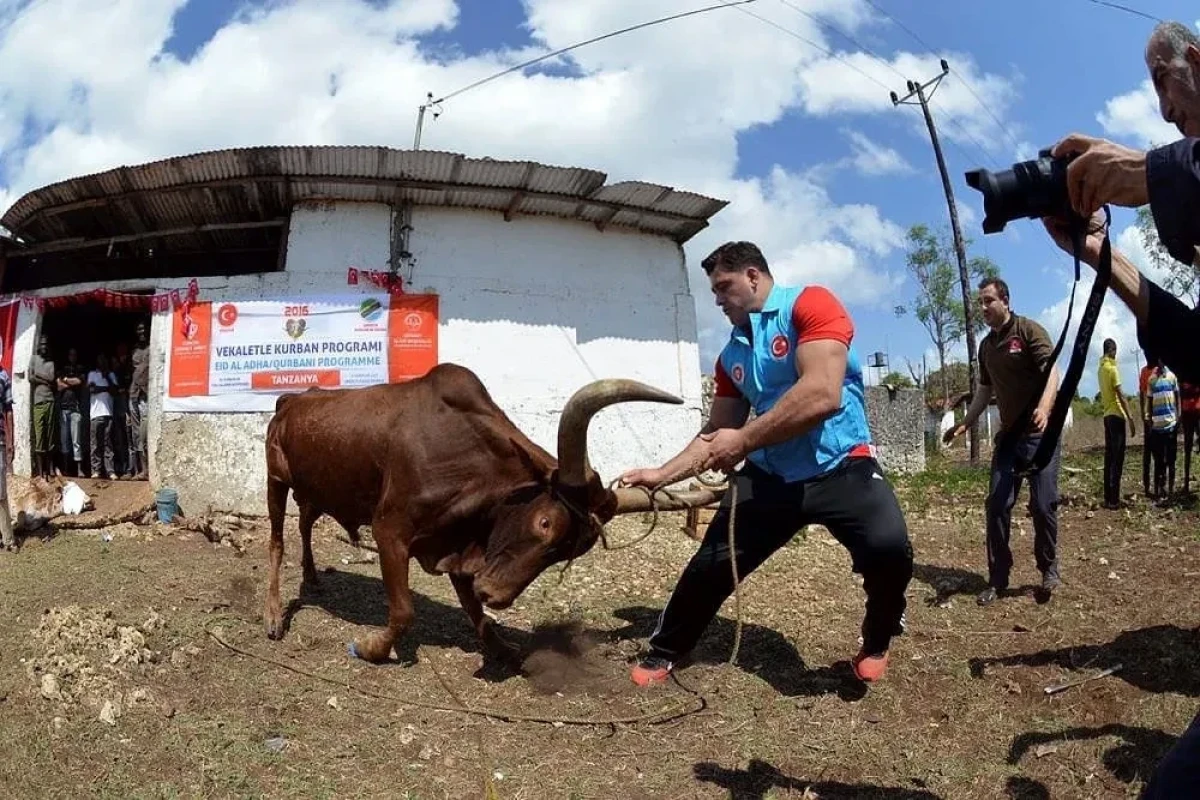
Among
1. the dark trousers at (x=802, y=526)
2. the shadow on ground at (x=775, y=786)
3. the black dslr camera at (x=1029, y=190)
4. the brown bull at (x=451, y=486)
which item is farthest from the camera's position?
the brown bull at (x=451, y=486)

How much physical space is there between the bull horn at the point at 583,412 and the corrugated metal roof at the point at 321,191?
6096mm

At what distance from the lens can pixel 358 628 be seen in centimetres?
584

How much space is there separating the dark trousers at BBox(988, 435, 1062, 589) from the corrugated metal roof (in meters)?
6.03

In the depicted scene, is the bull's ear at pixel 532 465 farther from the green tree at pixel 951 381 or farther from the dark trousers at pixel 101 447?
the green tree at pixel 951 381

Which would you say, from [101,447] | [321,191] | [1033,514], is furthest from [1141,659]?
[101,447]

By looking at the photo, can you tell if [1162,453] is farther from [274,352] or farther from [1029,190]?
[274,352]

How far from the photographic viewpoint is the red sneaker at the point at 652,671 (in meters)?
4.66

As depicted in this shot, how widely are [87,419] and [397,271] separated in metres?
4.70

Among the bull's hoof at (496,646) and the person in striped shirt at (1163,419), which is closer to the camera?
the bull's hoof at (496,646)

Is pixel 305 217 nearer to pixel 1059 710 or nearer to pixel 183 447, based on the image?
pixel 183 447

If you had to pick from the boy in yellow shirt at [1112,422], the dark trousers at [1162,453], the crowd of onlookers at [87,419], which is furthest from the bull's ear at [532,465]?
the dark trousers at [1162,453]

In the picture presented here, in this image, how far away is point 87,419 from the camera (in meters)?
12.0

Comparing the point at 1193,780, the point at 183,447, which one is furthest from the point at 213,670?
the point at 183,447

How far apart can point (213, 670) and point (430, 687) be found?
44.6 inches
